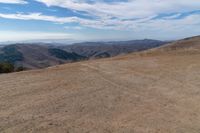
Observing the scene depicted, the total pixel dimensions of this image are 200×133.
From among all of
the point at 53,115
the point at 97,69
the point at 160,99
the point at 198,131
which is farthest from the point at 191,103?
the point at 97,69

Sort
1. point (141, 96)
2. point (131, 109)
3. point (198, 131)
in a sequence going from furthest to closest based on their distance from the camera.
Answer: point (141, 96)
point (131, 109)
point (198, 131)

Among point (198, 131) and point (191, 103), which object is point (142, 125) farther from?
point (191, 103)

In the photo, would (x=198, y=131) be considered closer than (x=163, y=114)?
Yes

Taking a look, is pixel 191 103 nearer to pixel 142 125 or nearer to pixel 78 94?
pixel 142 125

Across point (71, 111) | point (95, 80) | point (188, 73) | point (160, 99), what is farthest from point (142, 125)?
point (188, 73)

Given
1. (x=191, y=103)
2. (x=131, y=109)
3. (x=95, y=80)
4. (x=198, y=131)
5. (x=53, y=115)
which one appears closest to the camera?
(x=198, y=131)

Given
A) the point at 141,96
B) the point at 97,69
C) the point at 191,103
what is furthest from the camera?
the point at 97,69
